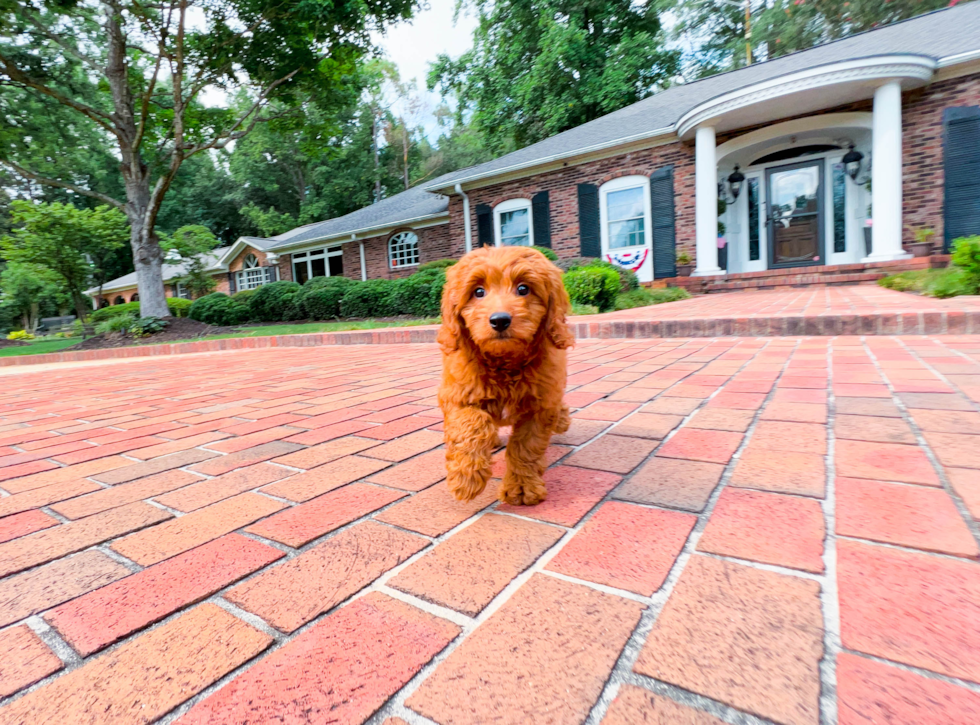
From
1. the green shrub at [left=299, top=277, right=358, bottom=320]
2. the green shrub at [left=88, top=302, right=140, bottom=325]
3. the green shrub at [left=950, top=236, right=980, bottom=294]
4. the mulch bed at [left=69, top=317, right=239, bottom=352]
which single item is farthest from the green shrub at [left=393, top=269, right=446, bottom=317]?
the green shrub at [left=88, top=302, right=140, bottom=325]

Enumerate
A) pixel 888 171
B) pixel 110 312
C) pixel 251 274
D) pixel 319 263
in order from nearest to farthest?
pixel 888 171, pixel 319 263, pixel 110 312, pixel 251 274

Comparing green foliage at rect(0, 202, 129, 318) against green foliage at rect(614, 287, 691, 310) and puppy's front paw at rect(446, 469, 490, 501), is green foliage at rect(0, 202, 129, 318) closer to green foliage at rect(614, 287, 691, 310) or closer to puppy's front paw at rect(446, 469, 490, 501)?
green foliage at rect(614, 287, 691, 310)

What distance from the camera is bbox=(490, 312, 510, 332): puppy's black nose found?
1.50m

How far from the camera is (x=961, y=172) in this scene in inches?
387

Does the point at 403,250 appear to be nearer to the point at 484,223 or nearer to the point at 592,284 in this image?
the point at 484,223

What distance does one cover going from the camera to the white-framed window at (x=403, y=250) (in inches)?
789

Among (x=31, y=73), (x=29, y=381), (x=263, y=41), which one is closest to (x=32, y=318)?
(x=31, y=73)

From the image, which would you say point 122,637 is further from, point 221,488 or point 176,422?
point 176,422

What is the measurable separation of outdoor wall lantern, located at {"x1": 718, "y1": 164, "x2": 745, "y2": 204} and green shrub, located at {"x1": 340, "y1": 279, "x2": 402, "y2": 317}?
8.98 m

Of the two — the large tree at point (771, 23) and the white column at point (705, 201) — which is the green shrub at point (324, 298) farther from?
the large tree at point (771, 23)

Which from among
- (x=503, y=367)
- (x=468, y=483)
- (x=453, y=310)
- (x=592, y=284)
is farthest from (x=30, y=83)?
(x=468, y=483)

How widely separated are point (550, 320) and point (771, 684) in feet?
3.80

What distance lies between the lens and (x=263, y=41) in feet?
43.1

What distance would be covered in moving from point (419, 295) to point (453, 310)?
35.1ft
